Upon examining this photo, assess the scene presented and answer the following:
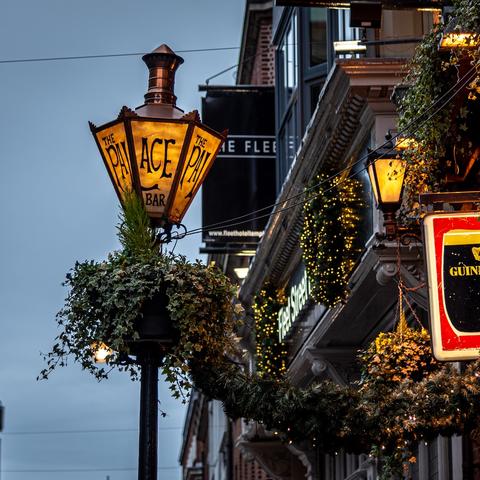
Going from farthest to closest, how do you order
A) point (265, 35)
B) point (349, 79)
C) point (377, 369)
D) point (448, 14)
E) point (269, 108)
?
point (265, 35), point (269, 108), point (349, 79), point (448, 14), point (377, 369)

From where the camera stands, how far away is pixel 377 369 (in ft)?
34.4

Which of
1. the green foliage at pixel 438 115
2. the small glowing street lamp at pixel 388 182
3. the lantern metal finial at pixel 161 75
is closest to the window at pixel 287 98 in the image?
the small glowing street lamp at pixel 388 182

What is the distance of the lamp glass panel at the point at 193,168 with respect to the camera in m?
9.15

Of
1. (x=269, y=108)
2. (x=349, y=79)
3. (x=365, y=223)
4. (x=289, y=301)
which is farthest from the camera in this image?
(x=269, y=108)

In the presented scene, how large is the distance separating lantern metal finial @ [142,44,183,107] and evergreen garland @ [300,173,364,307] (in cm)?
817

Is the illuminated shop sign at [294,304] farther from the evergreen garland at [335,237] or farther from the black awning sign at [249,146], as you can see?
the black awning sign at [249,146]

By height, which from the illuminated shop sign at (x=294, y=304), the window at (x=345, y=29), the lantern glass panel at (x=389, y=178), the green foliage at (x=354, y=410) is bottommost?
the green foliage at (x=354, y=410)

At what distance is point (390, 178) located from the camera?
12.4 meters

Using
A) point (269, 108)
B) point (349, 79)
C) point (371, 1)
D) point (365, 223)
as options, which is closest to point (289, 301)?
point (269, 108)

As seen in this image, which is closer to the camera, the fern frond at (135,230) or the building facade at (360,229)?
the fern frond at (135,230)

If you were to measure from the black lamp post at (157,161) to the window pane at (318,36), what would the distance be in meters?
13.7

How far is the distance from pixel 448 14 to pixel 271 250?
46.1ft

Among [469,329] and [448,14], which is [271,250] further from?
[469,329]

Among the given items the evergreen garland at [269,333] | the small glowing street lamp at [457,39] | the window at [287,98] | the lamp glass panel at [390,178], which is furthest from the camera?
the evergreen garland at [269,333]
